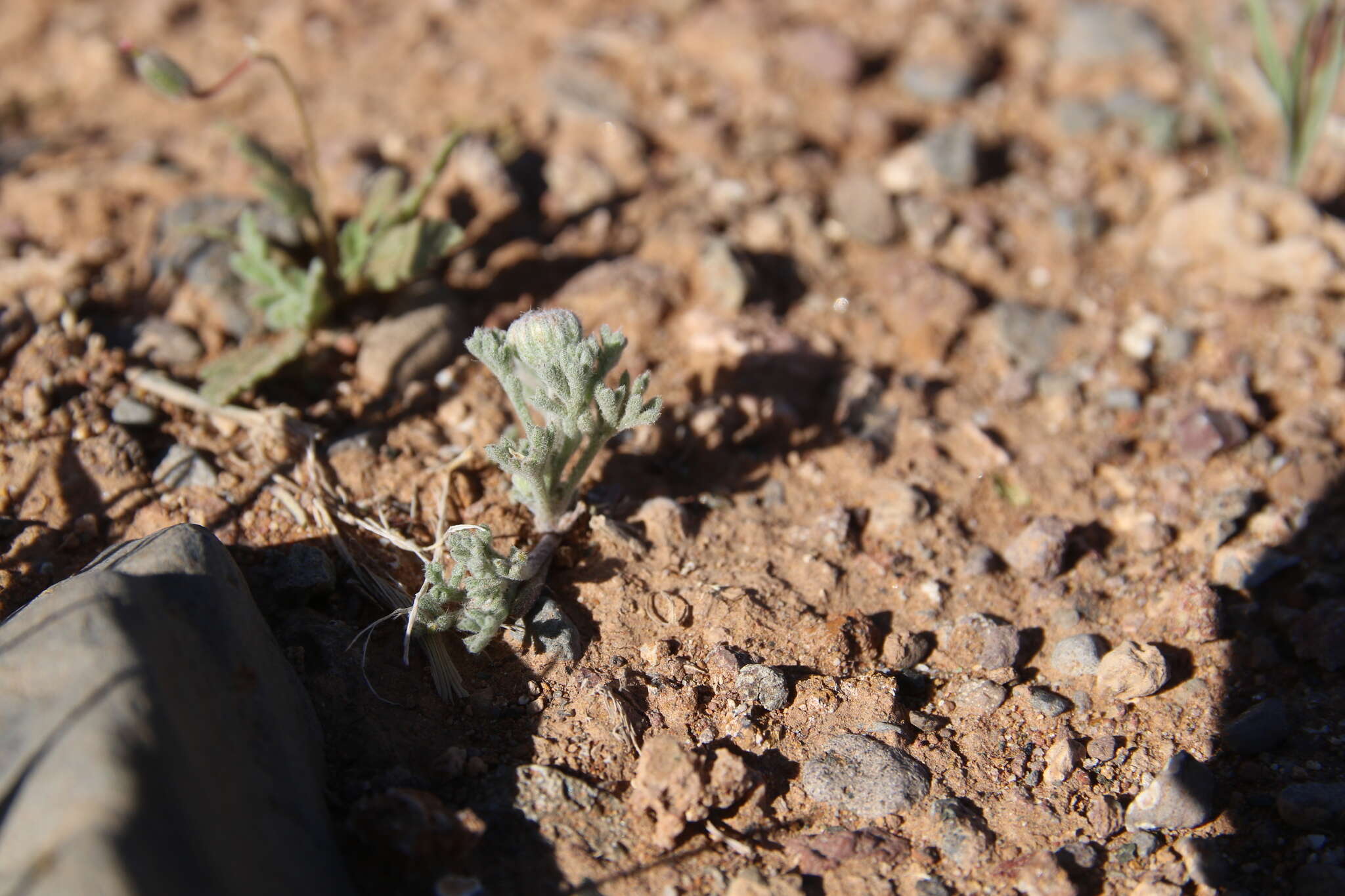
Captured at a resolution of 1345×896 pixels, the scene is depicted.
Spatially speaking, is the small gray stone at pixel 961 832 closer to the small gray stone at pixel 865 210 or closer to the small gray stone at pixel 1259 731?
the small gray stone at pixel 1259 731

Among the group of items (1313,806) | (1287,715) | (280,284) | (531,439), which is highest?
(280,284)

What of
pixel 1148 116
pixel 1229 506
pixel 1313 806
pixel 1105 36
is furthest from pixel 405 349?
pixel 1105 36

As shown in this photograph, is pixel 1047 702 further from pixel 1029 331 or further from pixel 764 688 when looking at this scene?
pixel 1029 331

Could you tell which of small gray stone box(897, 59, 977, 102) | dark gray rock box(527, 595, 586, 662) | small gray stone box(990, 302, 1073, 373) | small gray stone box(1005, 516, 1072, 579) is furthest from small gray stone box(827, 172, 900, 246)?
dark gray rock box(527, 595, 586, 662)

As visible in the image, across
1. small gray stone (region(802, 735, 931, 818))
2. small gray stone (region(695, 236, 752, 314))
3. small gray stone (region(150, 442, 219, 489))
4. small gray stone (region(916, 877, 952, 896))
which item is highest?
small gray stone (region(150, 442, 219, 489))

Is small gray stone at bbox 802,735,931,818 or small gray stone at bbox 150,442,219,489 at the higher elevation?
small gray stone at bbox 150,442,219,489

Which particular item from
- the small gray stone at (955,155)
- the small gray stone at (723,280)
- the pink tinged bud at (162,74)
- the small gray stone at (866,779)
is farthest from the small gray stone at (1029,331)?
the pink tinged bud at (162,74)

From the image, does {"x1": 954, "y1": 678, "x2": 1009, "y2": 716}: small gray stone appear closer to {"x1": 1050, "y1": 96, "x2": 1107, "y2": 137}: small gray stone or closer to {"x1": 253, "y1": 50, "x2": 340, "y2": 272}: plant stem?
{"x1": 253, "y1": 50, "x2": 340, "y2": 272}: plant stem

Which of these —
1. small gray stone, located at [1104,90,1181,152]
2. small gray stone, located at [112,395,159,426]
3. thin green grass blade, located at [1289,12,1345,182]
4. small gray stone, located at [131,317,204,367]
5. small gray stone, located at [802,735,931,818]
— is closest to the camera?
small gray stone, located at [802,735,931,818]
